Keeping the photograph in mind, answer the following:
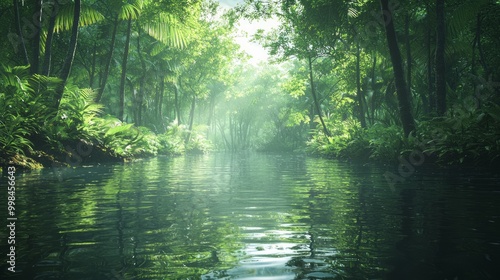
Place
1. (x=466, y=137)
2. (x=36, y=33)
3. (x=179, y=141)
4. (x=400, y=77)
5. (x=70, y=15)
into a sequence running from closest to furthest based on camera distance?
1. (x=466, y=137)
2. (x=400, y=77)
3. (x=36, y=33)
4. (x=70, y=15)
5. (x=179, y=141)

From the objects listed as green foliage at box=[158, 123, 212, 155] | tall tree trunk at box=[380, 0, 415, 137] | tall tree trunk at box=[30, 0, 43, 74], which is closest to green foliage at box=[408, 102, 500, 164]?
tall tree trunk at box=[380, 0, 415, 137]

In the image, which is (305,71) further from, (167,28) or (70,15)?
(70,15)

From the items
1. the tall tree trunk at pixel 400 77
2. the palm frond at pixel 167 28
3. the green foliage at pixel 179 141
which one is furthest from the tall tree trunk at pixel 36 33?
the green foliage at pixel 179 141

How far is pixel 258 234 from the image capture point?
11.8ft

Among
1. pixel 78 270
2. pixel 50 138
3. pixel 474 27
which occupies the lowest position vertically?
pixel 78 270

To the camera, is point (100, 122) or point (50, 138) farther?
point (100, 122)

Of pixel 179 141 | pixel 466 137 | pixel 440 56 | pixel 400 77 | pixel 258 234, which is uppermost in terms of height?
pixel 440 56

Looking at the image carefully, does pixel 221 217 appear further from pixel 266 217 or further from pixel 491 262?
pixel 491 262

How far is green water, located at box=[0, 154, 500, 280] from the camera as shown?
2.57 metres

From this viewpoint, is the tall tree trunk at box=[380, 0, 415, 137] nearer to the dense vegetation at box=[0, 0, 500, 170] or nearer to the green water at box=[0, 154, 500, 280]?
the dense vegetation at box=[0, 0, 500, 170]

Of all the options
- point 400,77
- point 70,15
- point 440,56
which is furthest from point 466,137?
point 70,15

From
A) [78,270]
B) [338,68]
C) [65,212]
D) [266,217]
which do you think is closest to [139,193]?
[65,212]

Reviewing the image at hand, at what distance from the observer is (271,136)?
59781 millimetres

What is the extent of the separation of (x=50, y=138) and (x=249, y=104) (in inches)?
1845
